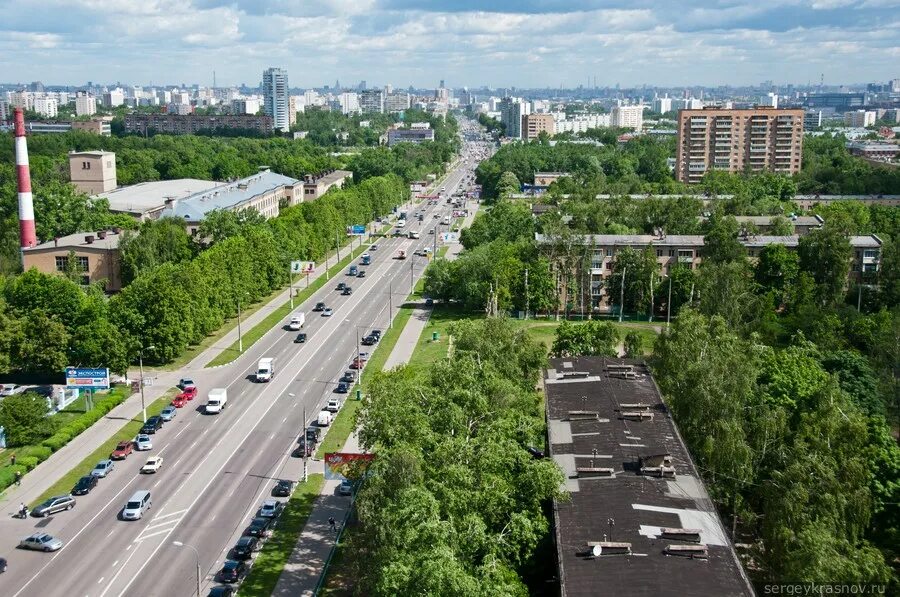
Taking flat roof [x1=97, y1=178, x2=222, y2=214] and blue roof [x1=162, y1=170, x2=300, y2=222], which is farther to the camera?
flat roof [x1=97, y1=178, x2=222, y2=214]

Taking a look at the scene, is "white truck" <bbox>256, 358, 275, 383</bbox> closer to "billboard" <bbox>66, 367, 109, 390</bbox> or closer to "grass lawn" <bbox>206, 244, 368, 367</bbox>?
"grass lawn" <bbox>206, 244, 368, 367</bbox>

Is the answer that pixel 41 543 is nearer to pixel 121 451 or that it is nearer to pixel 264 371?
pixel 121 451

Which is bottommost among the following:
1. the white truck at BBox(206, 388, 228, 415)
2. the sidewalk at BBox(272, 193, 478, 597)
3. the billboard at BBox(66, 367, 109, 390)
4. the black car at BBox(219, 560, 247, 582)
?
the sidewalk at BBox(272, 193, 478, 597)

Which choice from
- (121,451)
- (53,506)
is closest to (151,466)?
(121,451)

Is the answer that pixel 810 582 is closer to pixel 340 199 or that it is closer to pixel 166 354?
pixel 166 354

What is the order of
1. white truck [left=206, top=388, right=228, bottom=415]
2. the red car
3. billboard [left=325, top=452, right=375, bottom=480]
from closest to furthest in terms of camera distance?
billboard [left=325, top=452, right=375, bottom=480], the red car, white truck [left=206, top=388, right=228, bottom=415]

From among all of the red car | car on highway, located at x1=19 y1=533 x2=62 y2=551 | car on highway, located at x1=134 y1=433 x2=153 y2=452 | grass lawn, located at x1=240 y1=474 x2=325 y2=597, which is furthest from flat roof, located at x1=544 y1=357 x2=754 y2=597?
the red car
